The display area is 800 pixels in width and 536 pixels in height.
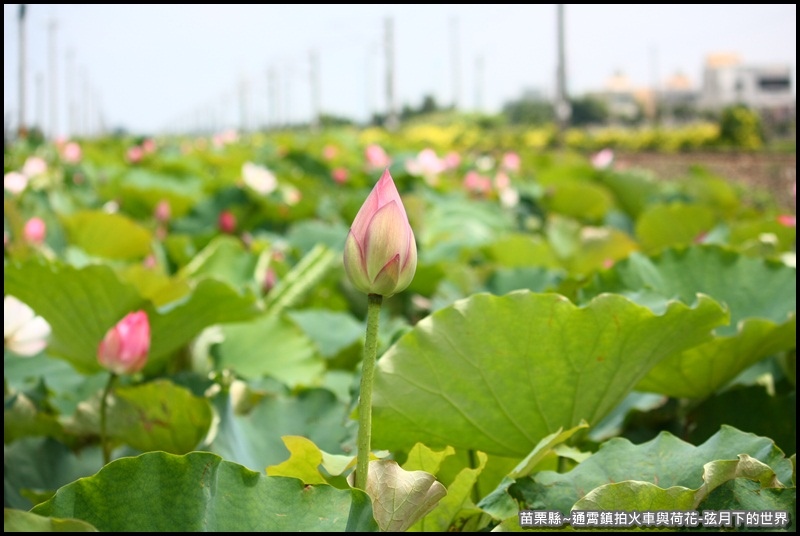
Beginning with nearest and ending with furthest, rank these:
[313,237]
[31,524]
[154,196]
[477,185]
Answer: [31,524]
[313,237]
[154,196]
[477,185]

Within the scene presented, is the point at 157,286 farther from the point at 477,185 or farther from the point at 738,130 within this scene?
the point at 738,130

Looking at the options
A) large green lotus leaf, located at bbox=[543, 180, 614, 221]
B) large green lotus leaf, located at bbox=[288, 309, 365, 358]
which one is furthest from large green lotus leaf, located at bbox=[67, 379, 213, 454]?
large green lotus leaf, located at bbox=[543, 180, 614, 221]

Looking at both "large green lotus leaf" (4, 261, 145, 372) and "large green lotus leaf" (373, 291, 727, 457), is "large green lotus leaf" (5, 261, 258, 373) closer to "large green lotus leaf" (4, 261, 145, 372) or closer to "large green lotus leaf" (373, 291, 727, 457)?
"large green lotus leaf" (4, 261, 145, 372)

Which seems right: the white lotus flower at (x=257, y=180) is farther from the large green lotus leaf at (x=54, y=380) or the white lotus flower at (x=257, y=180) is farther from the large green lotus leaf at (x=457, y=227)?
the large green lotus leaf at (x=54, y=380)

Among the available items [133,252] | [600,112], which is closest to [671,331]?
[133,252]

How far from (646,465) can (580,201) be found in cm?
239

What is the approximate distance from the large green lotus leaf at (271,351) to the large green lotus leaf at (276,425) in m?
0.30

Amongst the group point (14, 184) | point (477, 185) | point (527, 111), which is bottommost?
point (527, 111)

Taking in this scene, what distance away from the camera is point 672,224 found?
2107 mm

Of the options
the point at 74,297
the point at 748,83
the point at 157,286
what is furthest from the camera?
the point at 748,83

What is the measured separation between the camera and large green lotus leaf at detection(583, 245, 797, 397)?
101 centimetres

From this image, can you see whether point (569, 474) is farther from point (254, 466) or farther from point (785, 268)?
point (785, 268)

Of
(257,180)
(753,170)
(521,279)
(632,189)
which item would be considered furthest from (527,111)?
(521,279)

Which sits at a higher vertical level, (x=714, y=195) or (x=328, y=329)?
(x=328, y=329)
